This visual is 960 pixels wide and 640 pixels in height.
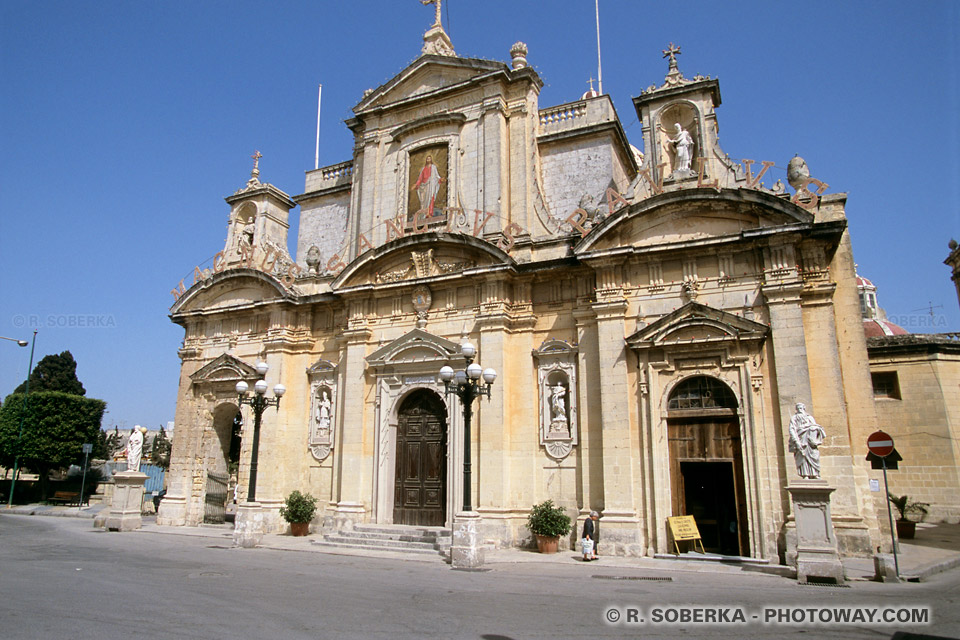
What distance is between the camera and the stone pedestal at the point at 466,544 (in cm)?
1367

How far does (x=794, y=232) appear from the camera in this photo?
15.3 meters

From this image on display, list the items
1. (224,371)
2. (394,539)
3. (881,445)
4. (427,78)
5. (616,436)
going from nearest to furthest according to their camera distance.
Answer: (881,445) < (616,436) < (394,539) < (427,78) < (224,371)

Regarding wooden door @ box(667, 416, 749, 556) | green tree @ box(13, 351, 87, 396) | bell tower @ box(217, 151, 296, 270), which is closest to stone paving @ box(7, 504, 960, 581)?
wooden door @ box(667, 416, 749, 556)

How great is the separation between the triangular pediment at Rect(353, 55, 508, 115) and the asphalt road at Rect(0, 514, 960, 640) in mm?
15222

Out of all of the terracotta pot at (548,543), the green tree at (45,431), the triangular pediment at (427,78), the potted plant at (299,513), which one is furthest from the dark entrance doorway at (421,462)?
the green tree at (45,431)

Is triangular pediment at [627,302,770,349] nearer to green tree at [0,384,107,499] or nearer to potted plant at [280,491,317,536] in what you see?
potted plant at [280,491,317,536]

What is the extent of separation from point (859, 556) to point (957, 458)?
14399 mm

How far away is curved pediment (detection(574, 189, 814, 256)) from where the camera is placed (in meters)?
15.7

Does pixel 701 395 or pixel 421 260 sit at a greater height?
pixel 421 260

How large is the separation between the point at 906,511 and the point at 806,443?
619 inches

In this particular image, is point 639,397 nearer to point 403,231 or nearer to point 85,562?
point 403,231

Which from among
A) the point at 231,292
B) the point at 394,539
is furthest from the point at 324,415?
the point at 231,292

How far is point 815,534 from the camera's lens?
12.1 meters

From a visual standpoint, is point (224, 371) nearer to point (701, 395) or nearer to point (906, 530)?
point (701, 395)
